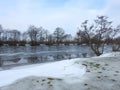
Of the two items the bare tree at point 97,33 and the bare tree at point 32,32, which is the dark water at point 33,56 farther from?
the bare tree at point 32,32

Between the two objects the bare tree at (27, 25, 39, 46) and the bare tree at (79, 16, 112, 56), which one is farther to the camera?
the bare tree at (27, 25, 39, 46)

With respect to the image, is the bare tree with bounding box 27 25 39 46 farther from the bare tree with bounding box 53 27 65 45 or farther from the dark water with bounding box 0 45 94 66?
the dark water with bounding box 0 45 94 66

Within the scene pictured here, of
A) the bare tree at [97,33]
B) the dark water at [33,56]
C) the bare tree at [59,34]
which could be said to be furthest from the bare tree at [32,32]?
the bare tree at [97,33]

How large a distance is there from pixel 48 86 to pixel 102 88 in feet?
5.14

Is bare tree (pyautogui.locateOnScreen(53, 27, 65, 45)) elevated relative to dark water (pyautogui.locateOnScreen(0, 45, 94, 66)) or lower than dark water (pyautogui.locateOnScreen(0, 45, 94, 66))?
elevated

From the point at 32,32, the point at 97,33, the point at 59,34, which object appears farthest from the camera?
the point at 59,34

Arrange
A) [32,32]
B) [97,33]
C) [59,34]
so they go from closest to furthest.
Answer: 1. [97,33]
2. [32,32]
3. [59,34]

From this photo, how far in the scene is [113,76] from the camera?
22.8ft

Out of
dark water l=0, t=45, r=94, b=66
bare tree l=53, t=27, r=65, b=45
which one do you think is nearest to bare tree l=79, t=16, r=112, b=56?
dark water l=0, t=45, r=94, b=66

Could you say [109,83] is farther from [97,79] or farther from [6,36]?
[6,36]

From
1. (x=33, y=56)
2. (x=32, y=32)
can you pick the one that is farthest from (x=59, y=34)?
(x=33, y=56)

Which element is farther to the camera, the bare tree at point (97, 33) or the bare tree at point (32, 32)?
the bare tree at point (32, 32)

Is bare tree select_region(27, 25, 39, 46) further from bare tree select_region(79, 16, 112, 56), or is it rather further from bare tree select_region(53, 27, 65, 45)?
bare tree select_region(79, 16, 112, 56)

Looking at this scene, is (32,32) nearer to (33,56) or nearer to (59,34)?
(59,34)
